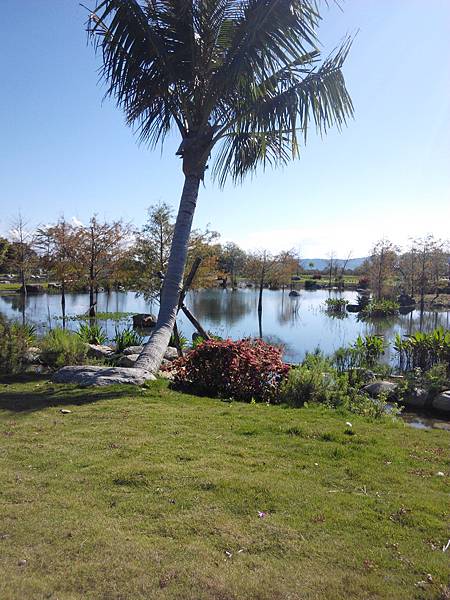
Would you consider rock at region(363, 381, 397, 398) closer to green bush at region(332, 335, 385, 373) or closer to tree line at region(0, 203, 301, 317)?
green bush at region(332, 335, 385, 373)

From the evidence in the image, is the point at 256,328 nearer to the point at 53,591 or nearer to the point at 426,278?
the point at 53,591

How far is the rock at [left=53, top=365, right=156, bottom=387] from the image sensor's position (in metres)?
6.48

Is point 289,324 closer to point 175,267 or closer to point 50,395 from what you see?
point 175,267

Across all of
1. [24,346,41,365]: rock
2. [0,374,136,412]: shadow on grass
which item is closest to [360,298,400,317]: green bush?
[24,346,41,365]: rock

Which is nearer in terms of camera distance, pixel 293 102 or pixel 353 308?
pixel 293 102

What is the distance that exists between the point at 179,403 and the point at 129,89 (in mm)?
4850

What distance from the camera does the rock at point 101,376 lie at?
648 centimetres

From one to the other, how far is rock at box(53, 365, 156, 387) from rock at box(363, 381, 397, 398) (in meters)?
4.22

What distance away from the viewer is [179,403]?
580cm

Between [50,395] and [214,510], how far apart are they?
3.85 meters

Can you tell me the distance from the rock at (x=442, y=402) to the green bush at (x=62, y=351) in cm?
655

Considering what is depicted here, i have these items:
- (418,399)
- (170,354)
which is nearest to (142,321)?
(170,354)

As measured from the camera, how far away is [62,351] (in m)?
8.70

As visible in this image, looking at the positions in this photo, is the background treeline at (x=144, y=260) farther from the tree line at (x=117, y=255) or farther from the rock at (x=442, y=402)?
the rock at (x=442, y=402)
